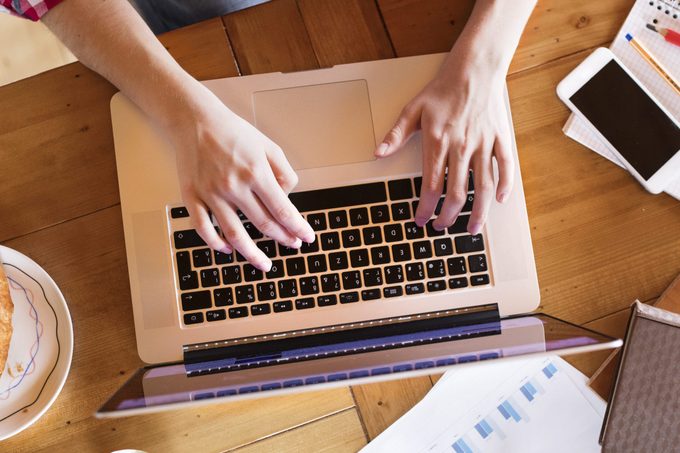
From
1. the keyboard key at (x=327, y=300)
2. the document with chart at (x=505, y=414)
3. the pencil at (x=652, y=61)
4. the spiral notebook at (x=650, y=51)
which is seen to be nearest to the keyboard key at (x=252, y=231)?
the keyboard key at (x=327, y=300)

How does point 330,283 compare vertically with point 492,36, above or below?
below

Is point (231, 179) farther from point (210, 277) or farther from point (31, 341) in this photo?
point (31, 341)

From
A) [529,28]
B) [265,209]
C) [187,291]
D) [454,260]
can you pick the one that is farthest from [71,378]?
[529,28]

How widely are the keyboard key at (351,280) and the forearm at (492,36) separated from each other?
11.2 inches

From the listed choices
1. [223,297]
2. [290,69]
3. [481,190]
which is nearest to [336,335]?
[223,297]

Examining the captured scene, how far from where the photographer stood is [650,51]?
2.55 ft

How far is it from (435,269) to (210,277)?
0.27 m

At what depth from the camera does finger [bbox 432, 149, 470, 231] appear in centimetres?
69

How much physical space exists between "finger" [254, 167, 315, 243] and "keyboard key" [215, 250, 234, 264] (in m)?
0.08

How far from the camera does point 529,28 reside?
0.78 metres

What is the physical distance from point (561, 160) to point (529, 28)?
184 mm

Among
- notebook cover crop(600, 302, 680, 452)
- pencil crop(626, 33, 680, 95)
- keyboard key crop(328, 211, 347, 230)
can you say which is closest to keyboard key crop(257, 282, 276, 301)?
keyboard key crop(328, 211, 347, 230)

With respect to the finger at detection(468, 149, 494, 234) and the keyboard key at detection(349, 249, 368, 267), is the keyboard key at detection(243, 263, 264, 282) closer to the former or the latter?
the keyboard key at detection(349, 249, 368, 267)

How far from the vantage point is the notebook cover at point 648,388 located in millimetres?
734
